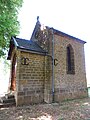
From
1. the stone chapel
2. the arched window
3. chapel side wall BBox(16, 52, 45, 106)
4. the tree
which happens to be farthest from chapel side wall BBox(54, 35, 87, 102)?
the tree

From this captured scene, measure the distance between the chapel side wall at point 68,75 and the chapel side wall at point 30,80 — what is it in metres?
1.24

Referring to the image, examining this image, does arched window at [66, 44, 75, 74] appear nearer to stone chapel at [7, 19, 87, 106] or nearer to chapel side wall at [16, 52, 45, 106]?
stone chapel at [7, 19, 87, 106]

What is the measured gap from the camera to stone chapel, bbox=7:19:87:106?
988cm

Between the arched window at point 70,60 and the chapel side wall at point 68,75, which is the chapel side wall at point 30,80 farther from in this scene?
the arched window at point 70,60

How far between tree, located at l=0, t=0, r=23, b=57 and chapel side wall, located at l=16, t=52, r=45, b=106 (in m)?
5.52

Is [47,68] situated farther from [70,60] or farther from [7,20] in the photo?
[7,20]

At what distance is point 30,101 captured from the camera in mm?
9891

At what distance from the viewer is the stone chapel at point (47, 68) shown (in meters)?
9.88

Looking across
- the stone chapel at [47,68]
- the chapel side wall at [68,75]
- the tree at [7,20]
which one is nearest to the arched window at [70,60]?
the stone chapel at [47,68]

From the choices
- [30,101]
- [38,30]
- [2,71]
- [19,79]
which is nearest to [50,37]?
[38,30]

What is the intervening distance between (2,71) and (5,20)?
824 centimetres

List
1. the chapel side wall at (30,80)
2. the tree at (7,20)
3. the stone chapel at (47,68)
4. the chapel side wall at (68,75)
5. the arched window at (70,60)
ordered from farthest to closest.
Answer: the tree at (7,20) → the arched window at (70,60) → the chapel side wall at (68,75) → the stone chapel at (47,68) → the chapel side wall at (30,80)

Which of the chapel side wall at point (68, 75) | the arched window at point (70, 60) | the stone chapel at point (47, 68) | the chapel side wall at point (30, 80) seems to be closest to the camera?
the chapel side wall at point (30, 80)

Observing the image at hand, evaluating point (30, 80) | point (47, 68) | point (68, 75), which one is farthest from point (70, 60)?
point (30, 80)
